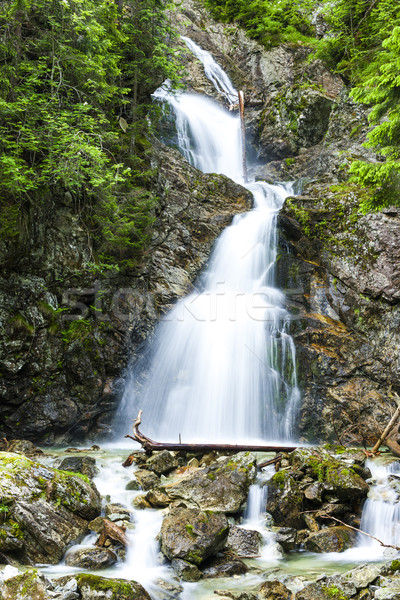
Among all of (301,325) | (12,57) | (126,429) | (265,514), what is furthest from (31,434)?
(12,57)

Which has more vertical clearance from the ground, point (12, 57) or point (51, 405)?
point (12, 57)

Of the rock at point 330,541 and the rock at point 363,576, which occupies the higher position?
the rock at point 363,576

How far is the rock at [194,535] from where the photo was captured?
180 inches

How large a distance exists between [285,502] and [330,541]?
755 mm

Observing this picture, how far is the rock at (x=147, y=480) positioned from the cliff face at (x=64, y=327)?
123 inches

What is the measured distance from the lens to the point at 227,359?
10789mm

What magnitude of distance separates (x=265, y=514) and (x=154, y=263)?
8.20 m

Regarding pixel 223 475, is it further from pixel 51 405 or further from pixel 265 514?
pixel 51 405

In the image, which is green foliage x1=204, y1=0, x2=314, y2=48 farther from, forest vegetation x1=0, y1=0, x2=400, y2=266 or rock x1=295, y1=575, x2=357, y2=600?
rock x1=295, y1=575, x2=357, y2=600

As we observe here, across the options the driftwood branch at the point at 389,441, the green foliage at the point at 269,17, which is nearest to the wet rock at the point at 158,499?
the driftwood branch at the point at 389,441

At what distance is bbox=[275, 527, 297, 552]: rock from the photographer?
17.3 ft

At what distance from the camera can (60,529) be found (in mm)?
4660

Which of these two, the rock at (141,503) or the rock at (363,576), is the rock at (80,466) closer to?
the rock at (141,503)

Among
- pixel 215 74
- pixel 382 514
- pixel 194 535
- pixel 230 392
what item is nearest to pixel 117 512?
pixel 194 535
